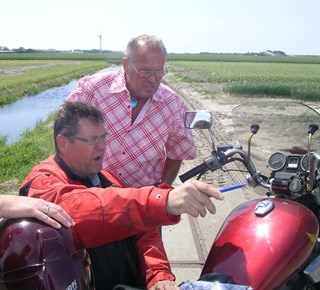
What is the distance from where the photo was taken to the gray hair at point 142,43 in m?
2.63

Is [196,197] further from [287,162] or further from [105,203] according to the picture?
[287,162]

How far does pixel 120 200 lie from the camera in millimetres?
1545

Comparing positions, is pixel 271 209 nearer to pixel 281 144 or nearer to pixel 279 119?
pixel 281 144

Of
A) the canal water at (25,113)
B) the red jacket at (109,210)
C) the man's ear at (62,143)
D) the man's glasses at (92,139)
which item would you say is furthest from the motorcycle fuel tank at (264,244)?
the canal water at (25,113)

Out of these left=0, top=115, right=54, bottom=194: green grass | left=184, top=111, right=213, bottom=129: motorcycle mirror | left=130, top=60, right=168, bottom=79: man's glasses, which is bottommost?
left=0, top=115, right=54, bottom=194: green grass

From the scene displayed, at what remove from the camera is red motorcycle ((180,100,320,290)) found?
1771 millimetres

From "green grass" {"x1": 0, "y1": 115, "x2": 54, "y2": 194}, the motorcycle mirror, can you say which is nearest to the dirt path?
the motorcycle mirror

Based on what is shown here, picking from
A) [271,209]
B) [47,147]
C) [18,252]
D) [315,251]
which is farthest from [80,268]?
[47,147]

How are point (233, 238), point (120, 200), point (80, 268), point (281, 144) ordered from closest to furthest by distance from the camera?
point (80, 268)
point (120, 200)
point (233, 238)
point (281, 144)

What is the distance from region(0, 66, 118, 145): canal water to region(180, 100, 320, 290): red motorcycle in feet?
31.9

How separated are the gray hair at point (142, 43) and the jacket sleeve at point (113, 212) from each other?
4.18ft

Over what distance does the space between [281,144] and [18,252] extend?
67.8 inches

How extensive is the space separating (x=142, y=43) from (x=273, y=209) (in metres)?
1.31

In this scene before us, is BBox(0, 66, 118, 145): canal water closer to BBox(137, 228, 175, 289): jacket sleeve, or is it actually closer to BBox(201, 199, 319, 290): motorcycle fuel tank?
BBox(137, 228, 175, 289): jacket sleeve
